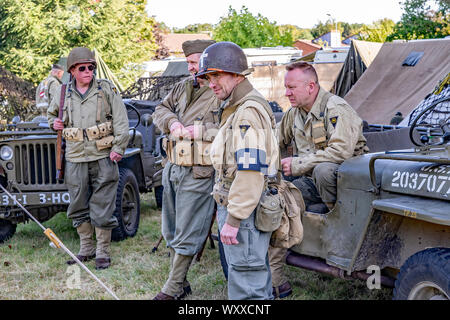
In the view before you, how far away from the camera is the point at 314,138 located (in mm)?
4324

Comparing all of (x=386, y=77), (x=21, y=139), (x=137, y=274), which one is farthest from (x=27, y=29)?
(x=137, y=274)

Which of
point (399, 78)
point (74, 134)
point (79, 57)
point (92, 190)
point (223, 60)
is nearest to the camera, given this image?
point (223, 60)

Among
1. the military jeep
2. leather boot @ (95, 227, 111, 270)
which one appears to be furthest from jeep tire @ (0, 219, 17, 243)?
leather boot @ (95, 227, 111, 270)

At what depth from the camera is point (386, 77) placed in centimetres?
1180

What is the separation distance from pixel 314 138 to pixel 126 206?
3.08m

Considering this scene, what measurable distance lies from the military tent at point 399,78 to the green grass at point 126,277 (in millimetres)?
6391

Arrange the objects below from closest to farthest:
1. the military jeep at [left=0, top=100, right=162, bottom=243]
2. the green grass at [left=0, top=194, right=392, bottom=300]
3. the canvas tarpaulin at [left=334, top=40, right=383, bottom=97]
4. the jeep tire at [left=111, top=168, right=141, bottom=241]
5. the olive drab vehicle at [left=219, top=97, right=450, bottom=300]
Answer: the olive drab vehicle at [left=219, top=97, right=450, bottom=300], the green grass at [left=0, top=194, right=392, bottom=300], the military jeep at [left=0, top=100, right=162, bottom=243], the jeep tire at [left=111, top=168, right=141, bottom=241], the canvas tarpaulin at [left=334, top=40, right=383, bottom=97]

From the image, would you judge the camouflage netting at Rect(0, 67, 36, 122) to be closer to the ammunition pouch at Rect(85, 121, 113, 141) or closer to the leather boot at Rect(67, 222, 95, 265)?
the leather boot at Rect(67, 222, 95, 265)

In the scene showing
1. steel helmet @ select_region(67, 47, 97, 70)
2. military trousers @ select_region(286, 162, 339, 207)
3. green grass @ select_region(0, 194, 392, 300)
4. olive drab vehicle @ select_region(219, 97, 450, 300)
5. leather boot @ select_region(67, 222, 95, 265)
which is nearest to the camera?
olive drab vehicle @ select_region(219, 97, 450, 300)

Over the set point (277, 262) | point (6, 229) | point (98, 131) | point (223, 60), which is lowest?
point (6, 229)

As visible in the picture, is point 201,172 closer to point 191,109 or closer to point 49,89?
point 191,109

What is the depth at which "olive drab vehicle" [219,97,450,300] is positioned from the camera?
9.78 feet

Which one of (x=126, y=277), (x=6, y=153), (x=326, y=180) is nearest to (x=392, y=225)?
(x=326, y=180)
